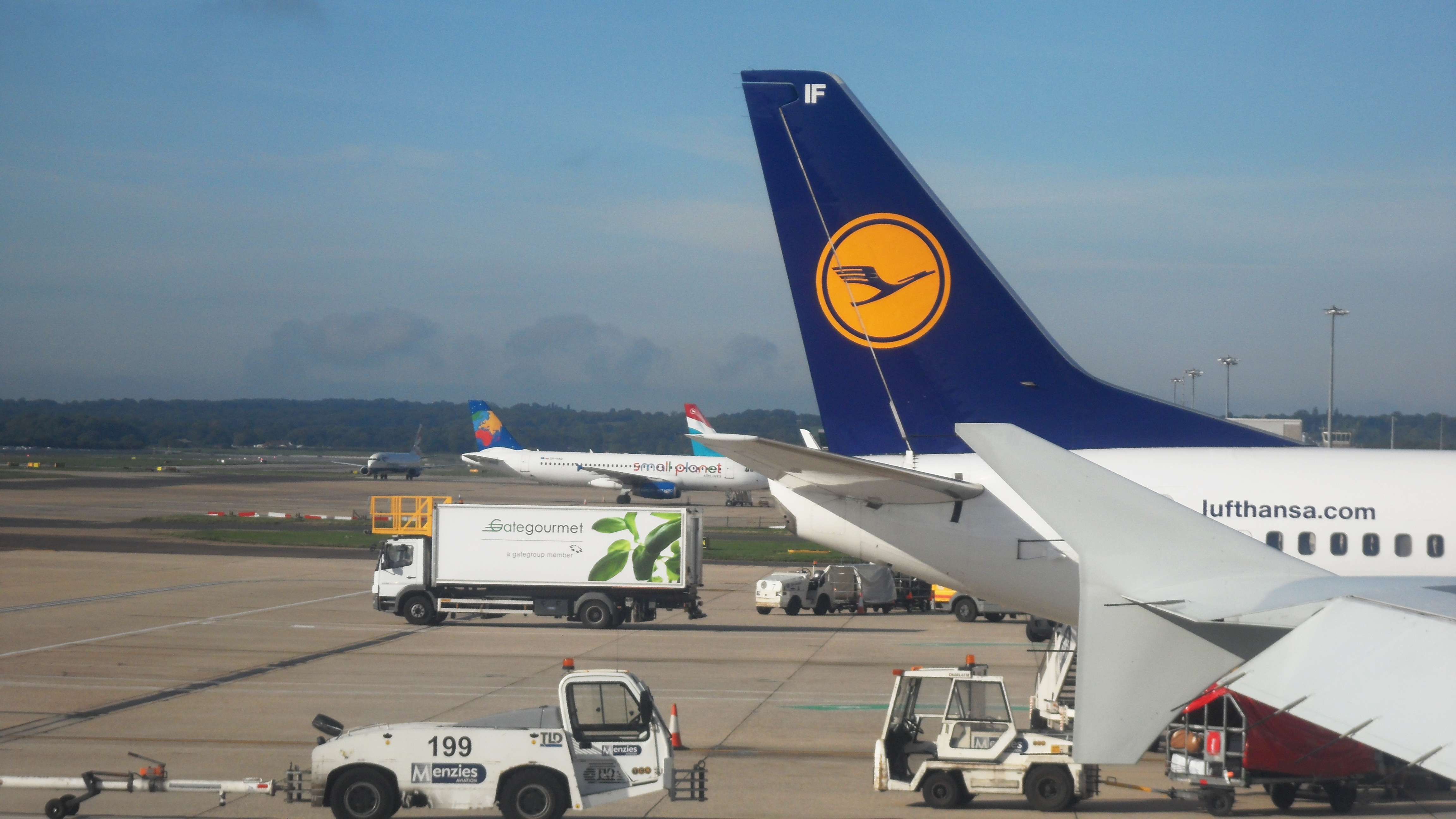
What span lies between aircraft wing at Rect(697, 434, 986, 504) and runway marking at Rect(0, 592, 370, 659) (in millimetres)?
22959

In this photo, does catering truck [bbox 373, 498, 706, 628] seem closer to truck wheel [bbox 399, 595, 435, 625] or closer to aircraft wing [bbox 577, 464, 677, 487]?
truck wheel [bbox 399, 595, 435, 625]

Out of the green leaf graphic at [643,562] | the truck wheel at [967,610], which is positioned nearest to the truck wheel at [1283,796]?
the green leaf graphic at [643,562]

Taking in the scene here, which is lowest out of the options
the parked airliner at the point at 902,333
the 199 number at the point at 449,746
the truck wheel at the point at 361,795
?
the truck wheel at the point at 361,795

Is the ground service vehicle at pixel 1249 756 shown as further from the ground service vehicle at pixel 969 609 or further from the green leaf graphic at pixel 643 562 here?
the ground service vehicle at pixel 969 609

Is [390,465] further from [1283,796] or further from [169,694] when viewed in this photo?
[1283,796]

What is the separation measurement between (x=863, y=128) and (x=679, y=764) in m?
10.0

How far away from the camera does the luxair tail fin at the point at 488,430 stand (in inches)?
4338

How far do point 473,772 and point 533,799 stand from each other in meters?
0.80

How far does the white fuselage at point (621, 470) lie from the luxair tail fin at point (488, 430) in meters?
2.29

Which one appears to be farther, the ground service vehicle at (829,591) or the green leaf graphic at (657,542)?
the ground service vehicle at (829,591)

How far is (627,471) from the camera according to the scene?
99188 mm

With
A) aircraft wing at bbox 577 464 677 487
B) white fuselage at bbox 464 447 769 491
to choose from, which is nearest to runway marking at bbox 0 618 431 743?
white fuselage at bbox 464 447 769 491

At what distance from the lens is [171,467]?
149 meters

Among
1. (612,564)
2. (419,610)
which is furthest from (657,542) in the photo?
(419,610)
